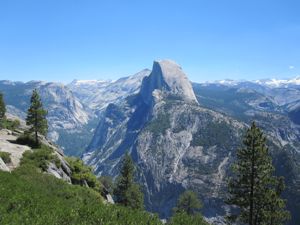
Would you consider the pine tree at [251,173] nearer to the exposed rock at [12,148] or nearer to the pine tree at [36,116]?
the exposed rock at [12,148]

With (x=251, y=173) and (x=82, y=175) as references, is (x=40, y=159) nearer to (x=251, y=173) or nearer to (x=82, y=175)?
(x=82, y=175)

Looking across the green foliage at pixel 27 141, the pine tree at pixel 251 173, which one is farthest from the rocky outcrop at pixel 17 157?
the pine tree at pixel 251 173

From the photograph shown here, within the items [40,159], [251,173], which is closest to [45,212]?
[251,173]

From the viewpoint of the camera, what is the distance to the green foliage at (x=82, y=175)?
80.4m

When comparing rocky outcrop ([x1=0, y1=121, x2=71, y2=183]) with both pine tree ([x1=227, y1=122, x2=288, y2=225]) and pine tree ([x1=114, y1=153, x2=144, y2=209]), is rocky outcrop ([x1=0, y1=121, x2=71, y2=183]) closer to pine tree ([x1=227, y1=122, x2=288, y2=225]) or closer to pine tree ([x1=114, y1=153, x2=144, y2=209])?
pine tree ([x1=114, y1=153, x2=144, y2=209])

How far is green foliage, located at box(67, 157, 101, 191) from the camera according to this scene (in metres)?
80.4

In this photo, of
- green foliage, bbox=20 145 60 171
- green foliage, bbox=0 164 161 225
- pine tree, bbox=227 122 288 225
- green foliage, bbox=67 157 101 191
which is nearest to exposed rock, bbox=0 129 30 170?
green foliage, bbox=20 145 60 171

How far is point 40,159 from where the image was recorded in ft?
228

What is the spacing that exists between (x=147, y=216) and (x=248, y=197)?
21.9 metres

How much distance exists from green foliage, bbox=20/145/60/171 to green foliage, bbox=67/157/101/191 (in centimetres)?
790

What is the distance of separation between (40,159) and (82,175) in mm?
14881

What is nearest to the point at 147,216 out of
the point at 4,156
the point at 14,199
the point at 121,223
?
the point at 121,223

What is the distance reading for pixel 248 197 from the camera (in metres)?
58.2

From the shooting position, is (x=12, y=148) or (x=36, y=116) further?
(x=36, y=116)
